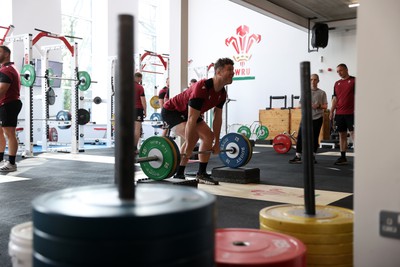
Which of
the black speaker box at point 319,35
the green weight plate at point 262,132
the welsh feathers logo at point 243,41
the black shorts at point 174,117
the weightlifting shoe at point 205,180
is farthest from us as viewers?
the welsh feathers logo at point 243,41

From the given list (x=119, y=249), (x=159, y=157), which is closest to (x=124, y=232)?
(x=119, y=249)

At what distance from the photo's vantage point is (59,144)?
8031 millimetres

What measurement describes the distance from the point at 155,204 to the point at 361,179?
24.8 inches

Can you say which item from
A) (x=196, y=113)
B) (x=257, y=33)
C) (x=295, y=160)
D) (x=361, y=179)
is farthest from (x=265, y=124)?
(x=361, y=179)

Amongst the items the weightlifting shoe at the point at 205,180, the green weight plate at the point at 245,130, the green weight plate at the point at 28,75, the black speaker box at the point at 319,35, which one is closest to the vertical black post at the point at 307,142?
the weightlifting shoe at the point at 205,180

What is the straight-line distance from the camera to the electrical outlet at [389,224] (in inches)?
40.6

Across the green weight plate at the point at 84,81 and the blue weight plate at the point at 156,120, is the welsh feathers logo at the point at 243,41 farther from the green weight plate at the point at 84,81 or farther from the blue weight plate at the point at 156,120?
the green weight plate at the point at 84,81

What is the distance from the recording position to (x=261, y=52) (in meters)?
9.71

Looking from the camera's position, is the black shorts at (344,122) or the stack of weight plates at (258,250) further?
the black shorts at (344,122)

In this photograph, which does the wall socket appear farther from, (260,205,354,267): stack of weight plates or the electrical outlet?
(260,205,354,267): stack of weight plates

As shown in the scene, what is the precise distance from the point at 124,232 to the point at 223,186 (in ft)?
9.22

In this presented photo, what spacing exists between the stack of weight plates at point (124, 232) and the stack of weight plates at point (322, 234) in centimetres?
46

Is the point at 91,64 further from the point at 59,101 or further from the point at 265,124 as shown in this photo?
the point at 265,124

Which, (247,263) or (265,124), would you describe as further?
(265,124)
